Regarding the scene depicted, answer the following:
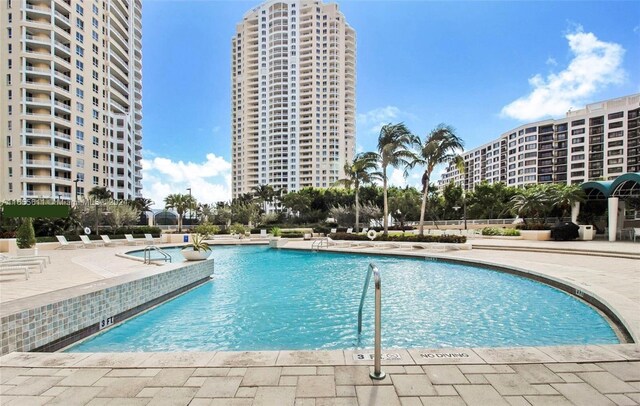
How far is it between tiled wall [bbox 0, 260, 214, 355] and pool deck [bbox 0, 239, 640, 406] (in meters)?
0.81

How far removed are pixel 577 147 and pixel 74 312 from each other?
3984 inches

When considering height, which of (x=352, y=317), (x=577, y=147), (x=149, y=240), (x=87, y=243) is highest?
(x=577, y=147)

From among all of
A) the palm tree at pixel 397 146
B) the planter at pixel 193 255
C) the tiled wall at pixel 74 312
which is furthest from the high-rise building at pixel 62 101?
the tiled wall at pixel 74 312

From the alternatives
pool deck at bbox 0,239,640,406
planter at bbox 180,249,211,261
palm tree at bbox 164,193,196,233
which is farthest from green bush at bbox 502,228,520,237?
palm tree at bbox 164,193,196,233

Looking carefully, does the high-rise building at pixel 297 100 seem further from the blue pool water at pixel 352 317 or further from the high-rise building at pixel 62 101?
the blue pool water at pixel 352 317

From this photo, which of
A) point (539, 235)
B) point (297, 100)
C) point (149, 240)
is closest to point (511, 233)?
point (539, 235)

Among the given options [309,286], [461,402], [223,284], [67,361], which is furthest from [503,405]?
[223,284]

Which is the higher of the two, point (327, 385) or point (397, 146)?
point (397, 146)

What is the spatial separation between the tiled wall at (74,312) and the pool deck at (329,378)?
2.66ft

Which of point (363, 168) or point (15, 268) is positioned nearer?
point (15, 268)

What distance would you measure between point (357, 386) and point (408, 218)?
4808 cm

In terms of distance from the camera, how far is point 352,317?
6746mm

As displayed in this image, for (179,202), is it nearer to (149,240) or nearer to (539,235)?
(149,240)

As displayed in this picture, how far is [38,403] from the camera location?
2.79 meters
